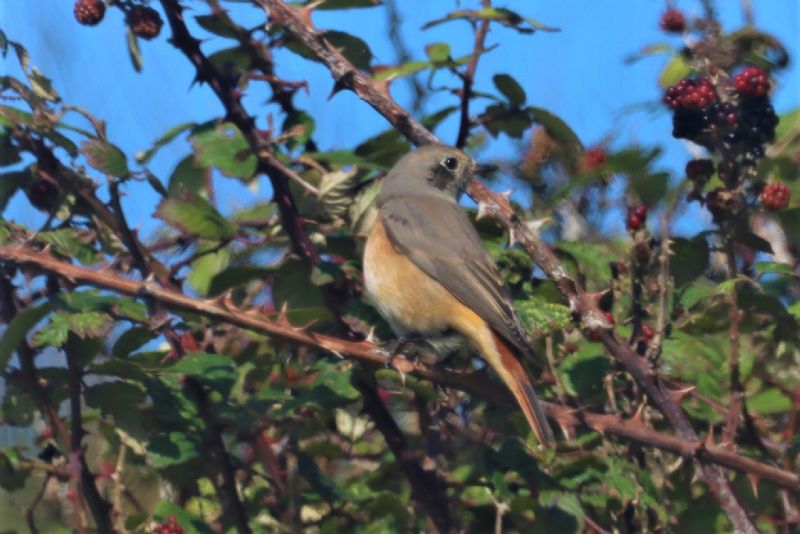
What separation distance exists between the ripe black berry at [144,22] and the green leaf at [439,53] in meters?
0.74

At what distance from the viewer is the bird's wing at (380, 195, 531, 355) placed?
10.5ft

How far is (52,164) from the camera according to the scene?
10.3 ft

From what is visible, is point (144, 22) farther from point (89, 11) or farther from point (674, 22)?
point (674, 22)

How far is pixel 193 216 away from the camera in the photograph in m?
3.01

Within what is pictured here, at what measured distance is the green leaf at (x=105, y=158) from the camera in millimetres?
2898

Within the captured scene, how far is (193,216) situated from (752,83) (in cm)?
145

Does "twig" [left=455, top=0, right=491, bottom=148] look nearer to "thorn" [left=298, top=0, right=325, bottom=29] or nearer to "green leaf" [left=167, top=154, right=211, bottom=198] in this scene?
"thorn" [left=298, top=0, right=325, bottom=29]

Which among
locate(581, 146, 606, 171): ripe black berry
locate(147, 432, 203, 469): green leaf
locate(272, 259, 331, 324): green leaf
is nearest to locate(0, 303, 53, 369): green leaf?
locate(147, 432, 203, 469): green leaf

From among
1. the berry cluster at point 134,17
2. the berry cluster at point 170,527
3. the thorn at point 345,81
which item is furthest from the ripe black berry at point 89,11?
the berry cluster at point 170,527

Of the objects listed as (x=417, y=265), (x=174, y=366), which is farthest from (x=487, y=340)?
(x=174, y=366)

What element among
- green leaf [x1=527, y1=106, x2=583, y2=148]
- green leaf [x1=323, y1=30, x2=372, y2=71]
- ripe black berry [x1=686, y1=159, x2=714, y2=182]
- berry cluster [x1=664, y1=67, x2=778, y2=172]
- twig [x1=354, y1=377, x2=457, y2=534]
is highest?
green leaf [x1=323, y1=30, x2=372, y2=71]

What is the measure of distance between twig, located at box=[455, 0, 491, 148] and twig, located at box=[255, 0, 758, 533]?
29 cm

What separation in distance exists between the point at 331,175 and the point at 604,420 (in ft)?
3.40

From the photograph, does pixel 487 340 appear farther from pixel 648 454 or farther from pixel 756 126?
pixel 756 126
